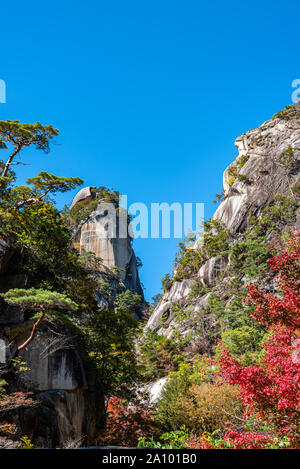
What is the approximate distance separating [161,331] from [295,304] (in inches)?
1062

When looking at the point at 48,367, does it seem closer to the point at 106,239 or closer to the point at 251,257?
the point at 251,257

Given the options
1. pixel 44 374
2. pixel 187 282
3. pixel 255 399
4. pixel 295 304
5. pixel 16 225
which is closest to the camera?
pixel 255 399

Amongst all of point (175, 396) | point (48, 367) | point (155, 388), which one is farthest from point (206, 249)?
point (48, 367)

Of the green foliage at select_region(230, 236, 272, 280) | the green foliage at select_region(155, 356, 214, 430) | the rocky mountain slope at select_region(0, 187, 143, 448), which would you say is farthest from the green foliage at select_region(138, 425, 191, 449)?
the green foliage at select_region(230, 236, 272, 280)

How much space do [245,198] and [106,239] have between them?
63.1ft

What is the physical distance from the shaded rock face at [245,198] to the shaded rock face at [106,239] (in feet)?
33.0

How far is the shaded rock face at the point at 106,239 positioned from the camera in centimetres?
4222

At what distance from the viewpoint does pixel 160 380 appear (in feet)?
70.1

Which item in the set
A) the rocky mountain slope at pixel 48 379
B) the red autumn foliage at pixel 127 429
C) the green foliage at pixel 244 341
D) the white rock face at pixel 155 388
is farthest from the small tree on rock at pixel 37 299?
the white rock face at pixel 155 388

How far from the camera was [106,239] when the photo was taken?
42562mm
